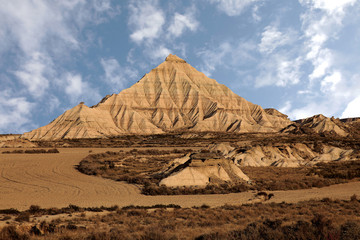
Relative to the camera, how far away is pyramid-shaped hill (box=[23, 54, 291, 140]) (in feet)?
373

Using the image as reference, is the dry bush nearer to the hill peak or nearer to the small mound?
the small mound

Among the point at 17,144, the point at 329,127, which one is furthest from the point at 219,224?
the point at 329,127

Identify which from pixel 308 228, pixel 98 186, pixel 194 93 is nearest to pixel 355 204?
pixel 308 228

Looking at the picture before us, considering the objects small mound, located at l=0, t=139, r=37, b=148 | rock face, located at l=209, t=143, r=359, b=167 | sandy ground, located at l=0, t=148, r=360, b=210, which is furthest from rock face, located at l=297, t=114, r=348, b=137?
small mound, located at l=0, t=139, r=37, b=148

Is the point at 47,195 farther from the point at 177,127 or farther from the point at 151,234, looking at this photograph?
the point at 177,127

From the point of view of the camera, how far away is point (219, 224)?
11.5 m

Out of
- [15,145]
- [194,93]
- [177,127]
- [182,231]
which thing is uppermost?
[194,93]

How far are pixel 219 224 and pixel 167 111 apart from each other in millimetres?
126834

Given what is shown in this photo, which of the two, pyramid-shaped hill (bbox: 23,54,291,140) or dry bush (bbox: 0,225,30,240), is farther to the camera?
pyramid-shaped hill (bbox: 23,54,291,140)

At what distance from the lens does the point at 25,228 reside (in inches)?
402

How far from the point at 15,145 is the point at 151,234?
74719 millimetres

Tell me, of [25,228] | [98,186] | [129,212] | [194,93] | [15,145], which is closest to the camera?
[25,228]

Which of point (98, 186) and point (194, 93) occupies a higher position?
point (194, 93)

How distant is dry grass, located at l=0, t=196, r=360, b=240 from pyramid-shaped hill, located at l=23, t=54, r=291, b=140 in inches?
3826
